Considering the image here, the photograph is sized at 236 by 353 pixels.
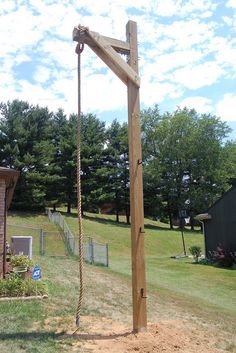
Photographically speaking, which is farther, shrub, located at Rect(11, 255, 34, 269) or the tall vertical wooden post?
shrub, located at Rect(11, 255, 34, 269)

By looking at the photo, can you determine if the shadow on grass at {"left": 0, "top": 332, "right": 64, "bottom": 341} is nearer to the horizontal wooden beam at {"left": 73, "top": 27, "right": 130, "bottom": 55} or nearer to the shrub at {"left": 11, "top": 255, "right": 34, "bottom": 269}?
the horizontal wooden beam at {"left": 73, "top": 27, "right": 130, "bottom": 55}

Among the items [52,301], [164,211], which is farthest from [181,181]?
[52,301]

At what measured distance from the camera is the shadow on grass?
552 centimetres

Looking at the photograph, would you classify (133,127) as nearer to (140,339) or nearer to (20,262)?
(140,339)

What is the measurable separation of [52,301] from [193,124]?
156 feet

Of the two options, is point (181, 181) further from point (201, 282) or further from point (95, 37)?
point (95, 37)

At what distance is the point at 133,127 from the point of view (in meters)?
6.22

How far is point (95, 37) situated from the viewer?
609 centimetres

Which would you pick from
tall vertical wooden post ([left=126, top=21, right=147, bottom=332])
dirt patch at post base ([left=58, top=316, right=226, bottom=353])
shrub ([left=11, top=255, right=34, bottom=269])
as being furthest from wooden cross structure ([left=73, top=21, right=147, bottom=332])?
shrub ([left=11, top=255, right=34, bottom=269])

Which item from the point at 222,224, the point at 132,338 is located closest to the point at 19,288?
the point at 132,338

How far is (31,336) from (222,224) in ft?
59.0

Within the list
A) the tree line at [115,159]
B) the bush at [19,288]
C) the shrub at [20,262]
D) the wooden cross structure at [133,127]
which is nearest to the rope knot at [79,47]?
the wooden cross structure at [133,127]

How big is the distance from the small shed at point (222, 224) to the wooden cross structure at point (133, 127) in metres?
15.9

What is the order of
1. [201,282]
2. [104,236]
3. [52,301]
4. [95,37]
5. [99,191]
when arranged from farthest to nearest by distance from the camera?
[99,191]
[104,236]
[201,282]
[52,301]
[95,37]
